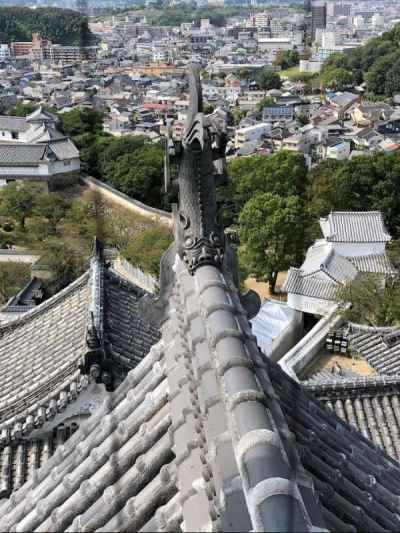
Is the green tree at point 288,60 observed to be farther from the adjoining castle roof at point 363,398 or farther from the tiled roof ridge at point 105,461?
the tiled roof ridge at point 105,461

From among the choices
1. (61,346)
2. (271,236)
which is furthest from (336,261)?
(61,346)

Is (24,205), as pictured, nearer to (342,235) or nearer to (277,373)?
(342,235)

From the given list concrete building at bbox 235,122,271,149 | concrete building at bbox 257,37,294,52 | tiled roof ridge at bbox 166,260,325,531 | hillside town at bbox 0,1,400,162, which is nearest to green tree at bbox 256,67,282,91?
hillside town at bbox 0,1,400,162

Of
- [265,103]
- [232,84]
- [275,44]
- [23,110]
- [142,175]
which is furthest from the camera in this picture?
[275,44]

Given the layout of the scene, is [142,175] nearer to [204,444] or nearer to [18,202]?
[18,202]

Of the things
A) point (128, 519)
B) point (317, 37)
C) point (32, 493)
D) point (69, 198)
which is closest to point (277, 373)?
point (128, 519)
